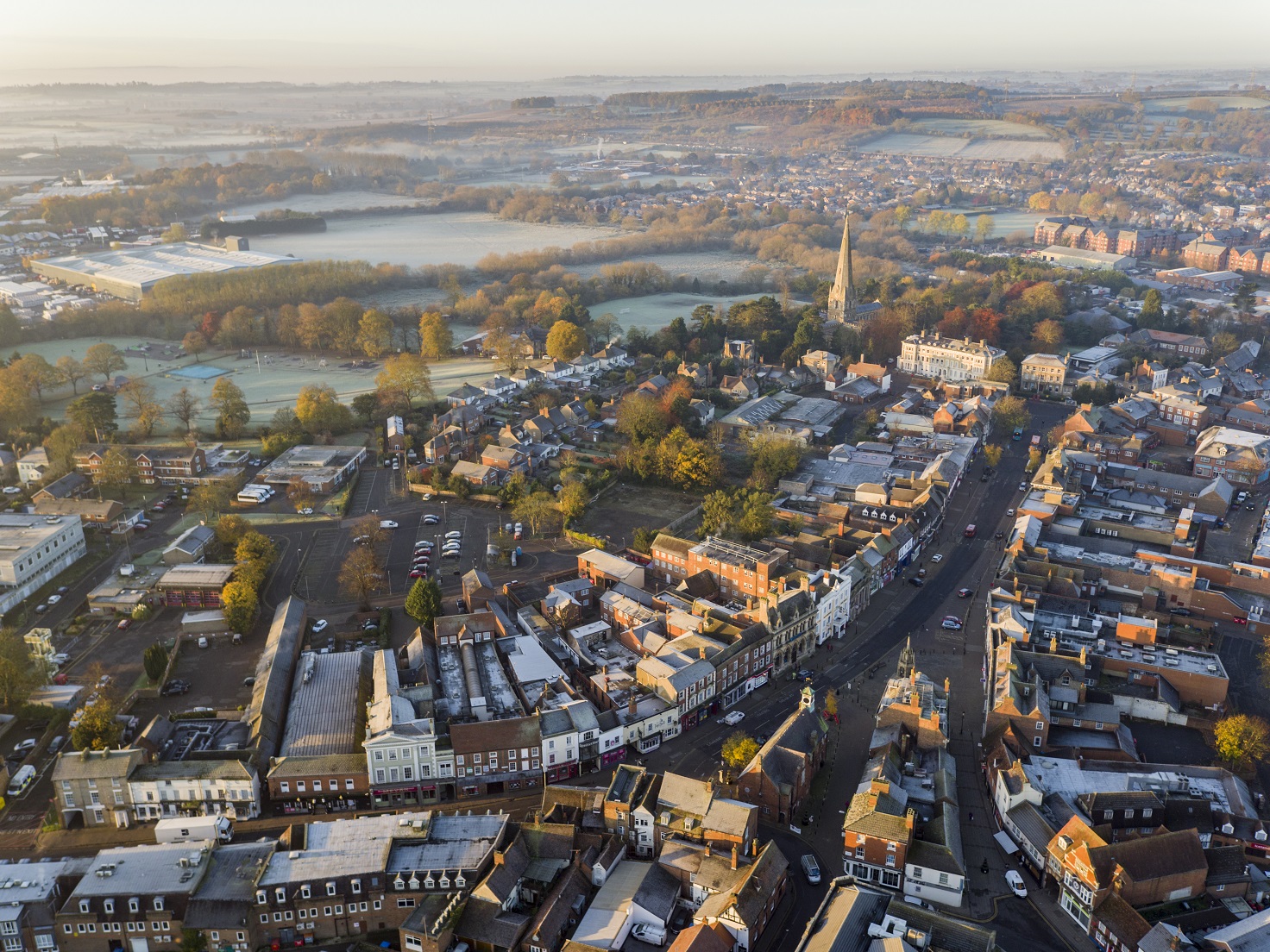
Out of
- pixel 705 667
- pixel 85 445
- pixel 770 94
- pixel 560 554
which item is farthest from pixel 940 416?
pixel 770 94

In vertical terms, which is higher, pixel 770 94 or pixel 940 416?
pixel 770 94

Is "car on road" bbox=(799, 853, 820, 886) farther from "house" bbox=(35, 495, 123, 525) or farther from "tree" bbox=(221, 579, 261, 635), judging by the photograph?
"house" bbox=(35, 495, 123, 525)

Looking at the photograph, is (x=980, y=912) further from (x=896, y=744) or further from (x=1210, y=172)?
(x=1210, y=172)

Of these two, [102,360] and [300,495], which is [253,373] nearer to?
[102,360]

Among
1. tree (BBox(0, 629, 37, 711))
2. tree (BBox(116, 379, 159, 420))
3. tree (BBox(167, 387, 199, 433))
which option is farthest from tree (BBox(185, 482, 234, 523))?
tree (BBox(0, 629, 37, 711))

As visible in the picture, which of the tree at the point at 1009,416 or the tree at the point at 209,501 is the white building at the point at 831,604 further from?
the tree at the point at 209,501

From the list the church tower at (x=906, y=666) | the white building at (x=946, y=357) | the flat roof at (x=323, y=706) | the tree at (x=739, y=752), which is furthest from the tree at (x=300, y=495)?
the white building at (x=946, y=357)
